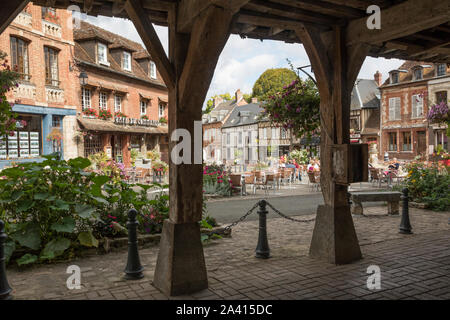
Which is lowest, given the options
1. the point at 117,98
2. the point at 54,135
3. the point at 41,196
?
the point at 41,196

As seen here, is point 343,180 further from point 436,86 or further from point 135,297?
point 436,86

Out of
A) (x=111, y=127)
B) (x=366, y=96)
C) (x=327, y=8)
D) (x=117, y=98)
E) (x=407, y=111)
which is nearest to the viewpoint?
(x=327, y=8)

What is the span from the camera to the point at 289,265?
486 centimetres

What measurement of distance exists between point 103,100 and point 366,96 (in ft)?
85.7

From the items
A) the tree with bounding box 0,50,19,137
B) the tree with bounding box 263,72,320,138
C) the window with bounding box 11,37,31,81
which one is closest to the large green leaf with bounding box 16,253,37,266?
the tree with bounding box 0,50,19,137

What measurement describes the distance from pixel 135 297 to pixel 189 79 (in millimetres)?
2356

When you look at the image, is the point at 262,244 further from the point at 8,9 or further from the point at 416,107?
the point at 416,107

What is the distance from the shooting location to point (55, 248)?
16.5ft

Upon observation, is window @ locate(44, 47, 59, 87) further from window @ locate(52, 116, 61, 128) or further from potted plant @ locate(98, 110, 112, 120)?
potted plant @ locate(98, 110, 112, 120)

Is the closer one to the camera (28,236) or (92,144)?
(28,236)

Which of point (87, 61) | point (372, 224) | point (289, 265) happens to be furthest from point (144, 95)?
point (289, 265)

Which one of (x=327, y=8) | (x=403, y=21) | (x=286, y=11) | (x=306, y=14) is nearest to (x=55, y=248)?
(x=286, y=11)
